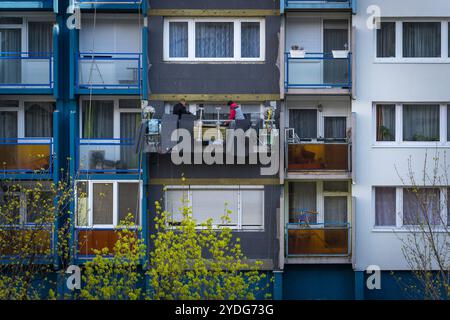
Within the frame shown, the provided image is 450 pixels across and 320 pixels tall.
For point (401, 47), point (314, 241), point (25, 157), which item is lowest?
point (314, 241)

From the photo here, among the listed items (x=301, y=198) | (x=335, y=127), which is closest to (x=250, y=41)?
(x=335, y=127)

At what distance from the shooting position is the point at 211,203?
27.8 m

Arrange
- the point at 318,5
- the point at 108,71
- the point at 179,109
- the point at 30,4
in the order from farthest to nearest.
Answer: the point at 108,71 → the point at 318,5 → the point at 30,4 → the point at 179,109

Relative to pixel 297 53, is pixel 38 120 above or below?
below

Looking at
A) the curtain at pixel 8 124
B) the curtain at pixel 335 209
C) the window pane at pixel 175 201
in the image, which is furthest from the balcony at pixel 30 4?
the curtain at pixel 335 209

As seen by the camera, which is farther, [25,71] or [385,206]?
[385,206]

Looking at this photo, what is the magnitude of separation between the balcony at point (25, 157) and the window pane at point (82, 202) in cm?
117

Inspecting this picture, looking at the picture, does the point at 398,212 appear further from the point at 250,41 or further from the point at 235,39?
the point at 235,39

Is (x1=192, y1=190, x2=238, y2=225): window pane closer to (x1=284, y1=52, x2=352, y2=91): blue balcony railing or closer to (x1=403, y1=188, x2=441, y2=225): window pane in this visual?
(x1=284, y1=52, x2=352, y2=91): blue balcony railing

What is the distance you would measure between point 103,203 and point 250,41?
6.85m

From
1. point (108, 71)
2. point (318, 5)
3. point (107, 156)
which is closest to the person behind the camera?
point (318, 5)

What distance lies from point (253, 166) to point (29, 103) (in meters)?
7.40

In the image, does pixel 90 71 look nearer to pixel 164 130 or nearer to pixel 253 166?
pixel 164 130
